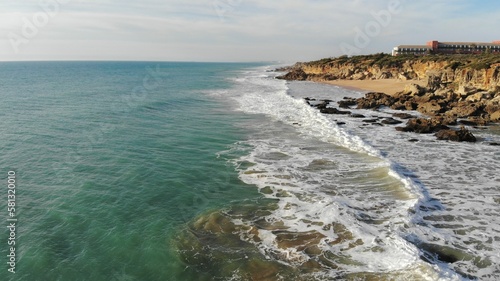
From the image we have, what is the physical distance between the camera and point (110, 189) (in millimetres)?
14609

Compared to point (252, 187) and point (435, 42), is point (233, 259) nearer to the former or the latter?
point (252, 187)

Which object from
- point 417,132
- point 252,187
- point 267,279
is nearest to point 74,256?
point 267,279

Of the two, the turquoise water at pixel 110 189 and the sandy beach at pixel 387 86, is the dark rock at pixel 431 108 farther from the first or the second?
the turquoise water at pixel 110 189

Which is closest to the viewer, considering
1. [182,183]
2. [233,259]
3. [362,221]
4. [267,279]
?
[267,279]

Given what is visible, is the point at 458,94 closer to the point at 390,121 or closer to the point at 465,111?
the point at 465,111

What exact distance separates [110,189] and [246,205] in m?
5.80

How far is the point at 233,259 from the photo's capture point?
9672mm

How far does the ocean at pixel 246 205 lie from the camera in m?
9.48

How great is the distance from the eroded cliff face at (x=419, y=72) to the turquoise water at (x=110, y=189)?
1109 inches

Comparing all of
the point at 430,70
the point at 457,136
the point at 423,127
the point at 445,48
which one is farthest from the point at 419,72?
the point at 445,48

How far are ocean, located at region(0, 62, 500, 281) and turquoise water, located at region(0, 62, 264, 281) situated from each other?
0.06m

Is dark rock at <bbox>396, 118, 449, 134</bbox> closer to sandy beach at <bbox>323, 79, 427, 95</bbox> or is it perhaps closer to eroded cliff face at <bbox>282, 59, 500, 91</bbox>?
eroded cliff face at <bbox>282, 59, 500, 91</bbox>

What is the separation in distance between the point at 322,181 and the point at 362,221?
3.85 metres

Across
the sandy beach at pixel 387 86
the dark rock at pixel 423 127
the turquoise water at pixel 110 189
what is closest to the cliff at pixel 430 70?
the sandy beach at pixel 387 86
